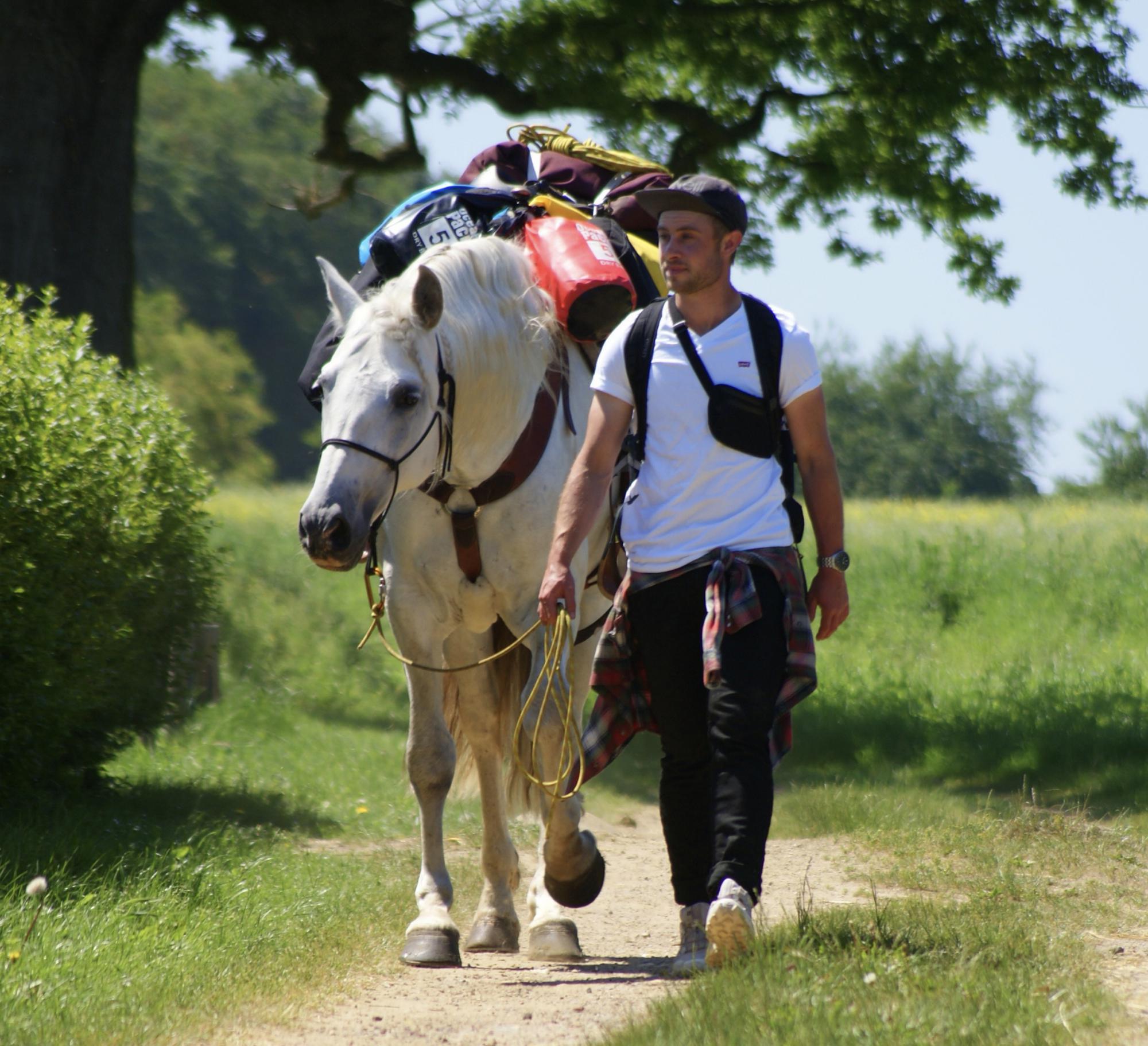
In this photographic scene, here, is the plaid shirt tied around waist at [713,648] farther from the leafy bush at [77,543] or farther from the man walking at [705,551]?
the leafy bush at [77,543]

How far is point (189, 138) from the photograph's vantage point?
5062cm

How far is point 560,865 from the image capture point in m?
5.08

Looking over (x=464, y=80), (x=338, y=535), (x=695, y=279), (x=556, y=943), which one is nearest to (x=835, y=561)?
(x=695, y=279)

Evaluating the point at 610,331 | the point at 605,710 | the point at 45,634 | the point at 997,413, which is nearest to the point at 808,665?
the point at 605,710

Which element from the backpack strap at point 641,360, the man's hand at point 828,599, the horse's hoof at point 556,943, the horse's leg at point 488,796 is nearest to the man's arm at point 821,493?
the man's hand at point 828,599

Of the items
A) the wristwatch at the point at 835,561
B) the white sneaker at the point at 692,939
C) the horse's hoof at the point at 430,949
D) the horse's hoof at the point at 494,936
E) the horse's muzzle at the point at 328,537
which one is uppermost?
the horse's muzzle at the point at 328,537

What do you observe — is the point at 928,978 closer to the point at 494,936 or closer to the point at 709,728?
the point at 709,728

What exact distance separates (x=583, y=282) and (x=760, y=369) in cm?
125

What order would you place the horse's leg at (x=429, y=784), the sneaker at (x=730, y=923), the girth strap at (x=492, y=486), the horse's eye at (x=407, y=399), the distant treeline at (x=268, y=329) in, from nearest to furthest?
the sneaker at (x=730, y=923)
the horse's eye at (x=407, y=399)
the horse's leg at (x=429, y=784)
the girth strap at (x=492, y=486)
the distant treeline at (x=268, y=329)

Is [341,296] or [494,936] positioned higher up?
[341,296]

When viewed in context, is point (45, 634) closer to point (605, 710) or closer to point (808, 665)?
point (605, 710)

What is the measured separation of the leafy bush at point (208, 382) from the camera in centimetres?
3888

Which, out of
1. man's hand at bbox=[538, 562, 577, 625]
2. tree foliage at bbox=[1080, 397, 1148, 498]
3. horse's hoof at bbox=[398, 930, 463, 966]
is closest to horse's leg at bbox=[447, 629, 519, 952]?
horse's hoof at bbox=[398, 930, 463, 966]

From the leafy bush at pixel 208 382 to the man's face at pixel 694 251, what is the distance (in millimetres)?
34082
